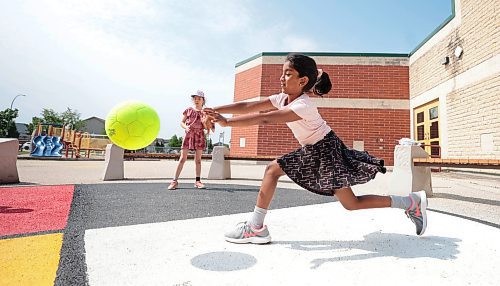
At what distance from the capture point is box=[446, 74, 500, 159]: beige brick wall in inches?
314

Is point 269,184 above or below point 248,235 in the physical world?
above

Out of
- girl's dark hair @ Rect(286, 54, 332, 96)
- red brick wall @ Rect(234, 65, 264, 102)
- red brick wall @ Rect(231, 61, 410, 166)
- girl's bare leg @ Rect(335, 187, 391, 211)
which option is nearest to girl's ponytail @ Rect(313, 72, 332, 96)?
girl's dark hair @ Rect(286, 54, 332, 96)

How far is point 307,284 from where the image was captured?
1.31 m

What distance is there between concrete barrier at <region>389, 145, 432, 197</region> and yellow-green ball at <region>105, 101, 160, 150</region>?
3963 mm

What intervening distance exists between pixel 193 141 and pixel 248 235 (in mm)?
3281

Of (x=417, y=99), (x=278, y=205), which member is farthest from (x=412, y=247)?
Result: (x=417, y=99)

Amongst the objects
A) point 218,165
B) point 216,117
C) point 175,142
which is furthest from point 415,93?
point 175,142

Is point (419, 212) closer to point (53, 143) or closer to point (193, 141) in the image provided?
point (193, 141)

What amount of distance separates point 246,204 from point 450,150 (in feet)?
33.4

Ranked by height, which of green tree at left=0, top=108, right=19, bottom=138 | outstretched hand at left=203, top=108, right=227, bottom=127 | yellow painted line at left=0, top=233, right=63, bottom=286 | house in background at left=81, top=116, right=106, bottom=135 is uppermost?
house in background at left=81, top=116, right=106, bottom=135

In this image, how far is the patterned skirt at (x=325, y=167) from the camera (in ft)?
6.40

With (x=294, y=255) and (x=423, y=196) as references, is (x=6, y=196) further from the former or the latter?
(x=423, y=196)

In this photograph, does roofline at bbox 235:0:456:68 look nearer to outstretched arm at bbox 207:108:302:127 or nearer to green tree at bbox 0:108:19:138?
outstretched arm at bbox 207:108:302:127

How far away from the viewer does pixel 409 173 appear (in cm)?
425
